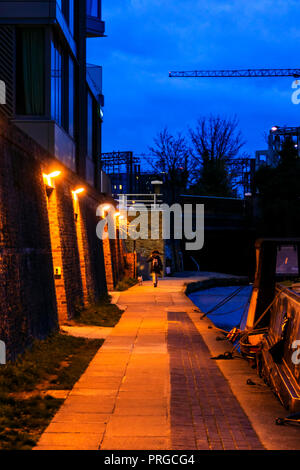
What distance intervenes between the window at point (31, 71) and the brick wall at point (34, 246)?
6.70 feet

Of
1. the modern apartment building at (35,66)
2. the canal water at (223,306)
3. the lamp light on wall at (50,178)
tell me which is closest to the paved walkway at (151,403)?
the lamp light on wall at (50,178)

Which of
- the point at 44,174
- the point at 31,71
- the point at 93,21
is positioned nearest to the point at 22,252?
the point at 44,174

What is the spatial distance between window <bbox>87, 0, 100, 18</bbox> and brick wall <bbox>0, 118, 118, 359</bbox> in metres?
11.3

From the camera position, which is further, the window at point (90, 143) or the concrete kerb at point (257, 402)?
the window at point (90, 143)

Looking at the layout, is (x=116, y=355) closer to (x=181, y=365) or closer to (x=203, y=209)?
(x=181, y=365)

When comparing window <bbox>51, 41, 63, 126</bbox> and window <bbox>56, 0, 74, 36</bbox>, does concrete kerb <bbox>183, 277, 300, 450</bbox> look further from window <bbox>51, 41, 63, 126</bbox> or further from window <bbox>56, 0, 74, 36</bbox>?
window <bbox>56, 0, 74, 36</bbox>

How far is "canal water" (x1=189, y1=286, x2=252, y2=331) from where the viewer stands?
2363 cm

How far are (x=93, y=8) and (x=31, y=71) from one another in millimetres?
12286

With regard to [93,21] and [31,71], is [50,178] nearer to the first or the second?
[31,71]

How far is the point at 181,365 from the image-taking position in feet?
36.3

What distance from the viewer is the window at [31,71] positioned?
1714cm

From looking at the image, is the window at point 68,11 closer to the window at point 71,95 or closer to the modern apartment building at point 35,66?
the modern apartment building at point 35,66

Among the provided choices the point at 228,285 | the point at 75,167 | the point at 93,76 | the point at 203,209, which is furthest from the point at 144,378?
the point at 203,209

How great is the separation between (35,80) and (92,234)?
726 centimetres
